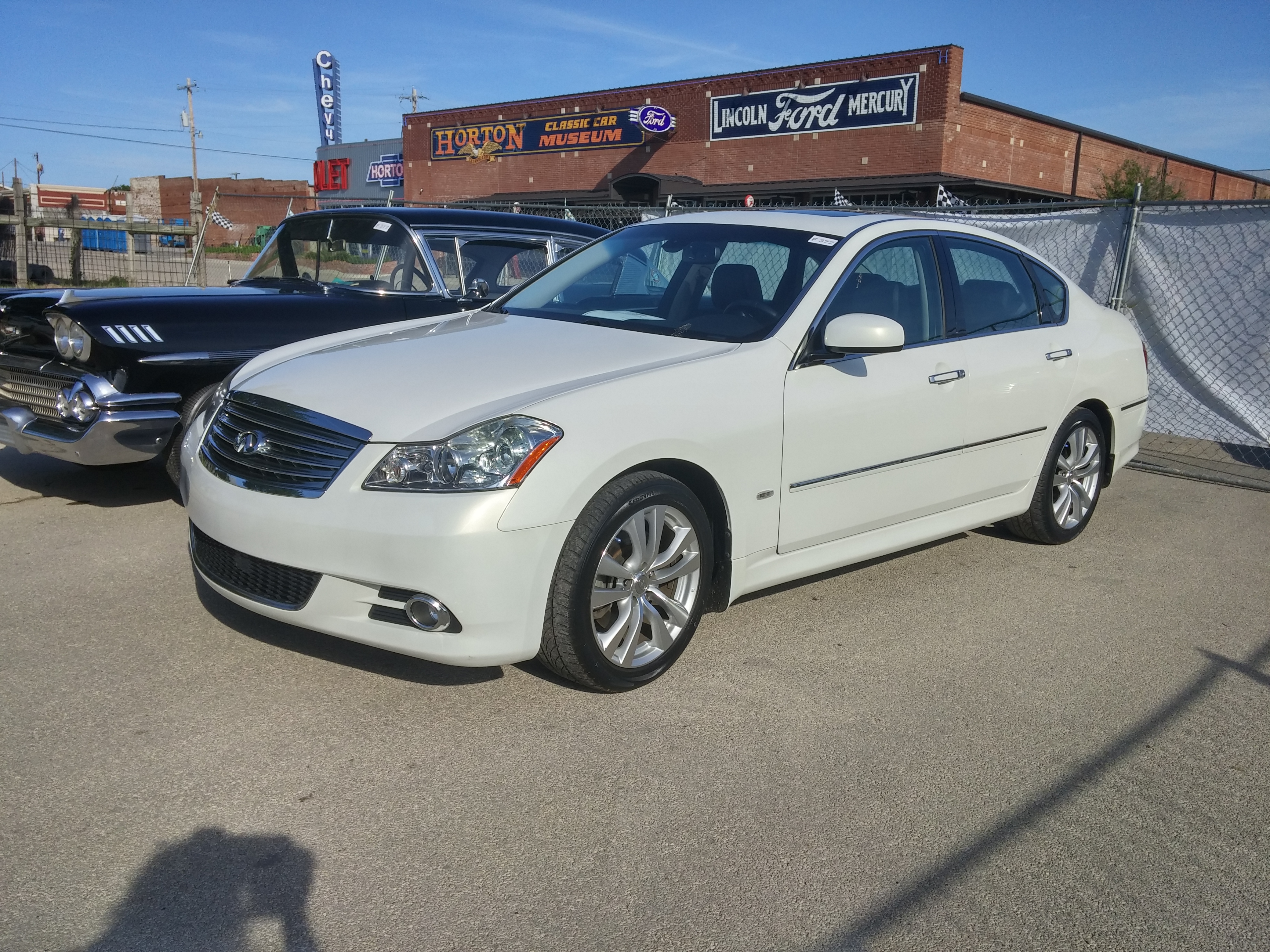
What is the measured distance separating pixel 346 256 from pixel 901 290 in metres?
3.61

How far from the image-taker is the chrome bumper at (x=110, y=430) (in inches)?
206

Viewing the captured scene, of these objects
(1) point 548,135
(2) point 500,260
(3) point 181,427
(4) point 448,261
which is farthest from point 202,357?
(1) point 548,135

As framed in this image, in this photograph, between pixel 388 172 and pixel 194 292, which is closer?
pixel 194 292

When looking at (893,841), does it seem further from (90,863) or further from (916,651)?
(90,863)

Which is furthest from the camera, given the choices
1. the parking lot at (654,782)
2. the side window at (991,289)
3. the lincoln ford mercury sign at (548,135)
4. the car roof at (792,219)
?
the lincoln ford mercury sign at (548,135)

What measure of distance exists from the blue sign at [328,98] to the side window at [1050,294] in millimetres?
60279

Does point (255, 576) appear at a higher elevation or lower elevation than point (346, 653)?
higher

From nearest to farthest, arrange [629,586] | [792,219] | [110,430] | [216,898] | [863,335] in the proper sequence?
1. [216,898]
2. [629,586]
3. [863,335]
4. [792,219]
5. [110,430]

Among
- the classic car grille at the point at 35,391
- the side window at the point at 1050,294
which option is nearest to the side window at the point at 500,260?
the classic car grille at the point at 35,391

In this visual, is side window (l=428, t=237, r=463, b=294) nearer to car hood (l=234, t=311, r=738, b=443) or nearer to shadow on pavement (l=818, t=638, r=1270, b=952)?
car hood (l=234, t=311, r=738, b=443)

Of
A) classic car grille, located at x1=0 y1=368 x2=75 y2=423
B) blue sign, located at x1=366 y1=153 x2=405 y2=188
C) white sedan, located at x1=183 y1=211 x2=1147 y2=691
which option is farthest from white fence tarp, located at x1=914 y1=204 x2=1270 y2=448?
blue sign, located at x1=366 y1=153 x2=405 y2=188

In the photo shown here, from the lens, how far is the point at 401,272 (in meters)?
6.50

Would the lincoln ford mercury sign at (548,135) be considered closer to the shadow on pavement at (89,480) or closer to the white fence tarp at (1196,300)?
the white fence tarp at (1196,300)

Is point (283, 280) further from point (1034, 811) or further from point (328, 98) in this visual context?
point (328, 98)
